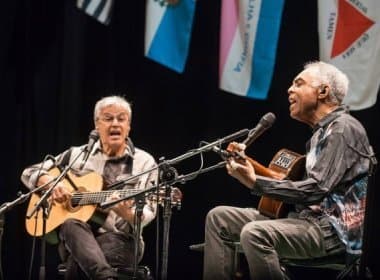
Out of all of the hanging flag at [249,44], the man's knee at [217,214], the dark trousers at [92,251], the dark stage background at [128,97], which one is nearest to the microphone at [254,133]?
the man's knee at [217,214]

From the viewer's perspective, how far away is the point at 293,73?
5.83 m

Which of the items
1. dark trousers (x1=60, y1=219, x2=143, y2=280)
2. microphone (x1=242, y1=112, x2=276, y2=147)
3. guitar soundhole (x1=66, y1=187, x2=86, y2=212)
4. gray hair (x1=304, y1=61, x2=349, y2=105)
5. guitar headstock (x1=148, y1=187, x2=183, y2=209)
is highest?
gray hair (x1=304, y1=61, x2=349, y2=105)

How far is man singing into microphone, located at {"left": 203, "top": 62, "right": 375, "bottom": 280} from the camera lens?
3.71 m

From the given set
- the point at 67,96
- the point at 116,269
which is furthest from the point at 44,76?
the point at 116,269

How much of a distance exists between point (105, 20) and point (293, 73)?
147 cm

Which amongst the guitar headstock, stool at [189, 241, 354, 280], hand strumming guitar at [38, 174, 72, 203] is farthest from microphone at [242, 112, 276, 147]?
hand strumming guitar at [38, 174, 72, 203]

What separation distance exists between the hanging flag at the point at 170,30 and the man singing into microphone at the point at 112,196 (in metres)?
0.58

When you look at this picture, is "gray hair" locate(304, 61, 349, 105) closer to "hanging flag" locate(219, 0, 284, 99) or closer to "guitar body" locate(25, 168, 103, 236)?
"hanging flag" locate(219, 0, 284, 99)

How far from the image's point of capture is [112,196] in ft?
14.8

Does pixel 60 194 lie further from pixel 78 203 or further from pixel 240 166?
pixel 240 166

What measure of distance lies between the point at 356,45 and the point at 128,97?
6.41 feet

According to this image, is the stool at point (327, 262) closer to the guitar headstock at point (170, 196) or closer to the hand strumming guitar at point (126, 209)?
the guitar headstock at point (170, 196)

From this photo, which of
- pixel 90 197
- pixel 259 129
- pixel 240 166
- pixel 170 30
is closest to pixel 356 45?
pixel 170 30

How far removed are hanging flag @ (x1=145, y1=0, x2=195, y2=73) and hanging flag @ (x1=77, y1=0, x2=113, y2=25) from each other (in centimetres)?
34
